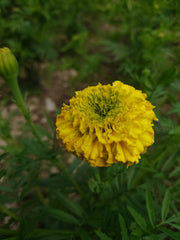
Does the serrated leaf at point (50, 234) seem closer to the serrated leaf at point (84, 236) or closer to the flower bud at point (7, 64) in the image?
the serrated leaf at point (84, 236)

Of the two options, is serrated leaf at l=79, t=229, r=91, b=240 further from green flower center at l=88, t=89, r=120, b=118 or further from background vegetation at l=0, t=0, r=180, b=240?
green flower center at l=88, t=89, r=120, b=118

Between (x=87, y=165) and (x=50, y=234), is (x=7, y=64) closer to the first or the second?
(x=87, y=165)

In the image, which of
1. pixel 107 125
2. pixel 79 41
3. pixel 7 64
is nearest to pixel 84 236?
pixel 107 125

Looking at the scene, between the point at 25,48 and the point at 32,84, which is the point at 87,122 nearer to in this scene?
the point at 25,48

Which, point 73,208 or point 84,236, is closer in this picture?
point 84,236

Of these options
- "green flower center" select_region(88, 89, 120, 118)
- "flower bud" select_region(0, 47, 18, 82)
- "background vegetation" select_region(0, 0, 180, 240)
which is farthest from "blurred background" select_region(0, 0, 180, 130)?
"green flower center" select_region(88, 89, 120, 118)

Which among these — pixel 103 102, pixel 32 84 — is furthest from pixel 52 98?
pixel 103 102
